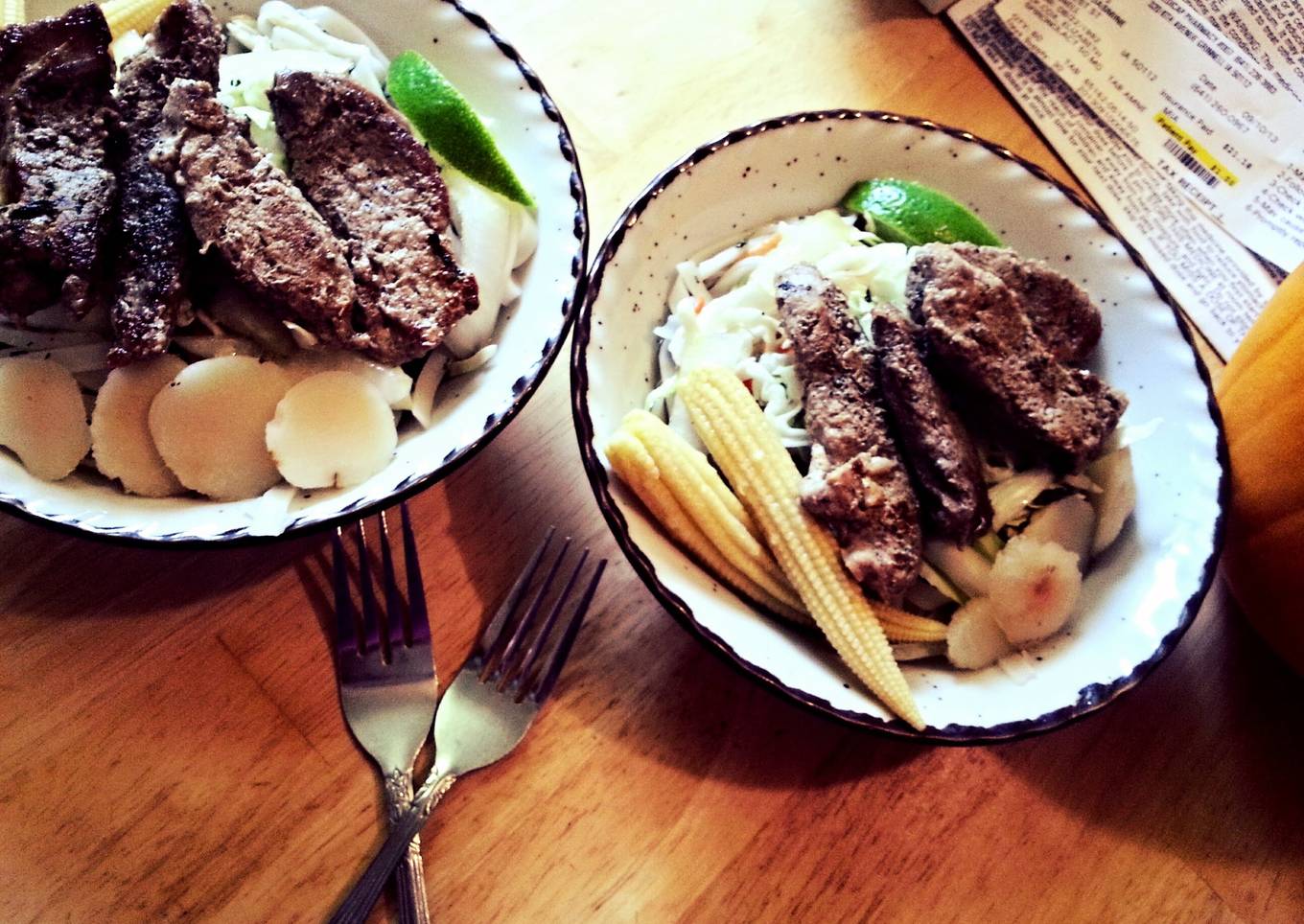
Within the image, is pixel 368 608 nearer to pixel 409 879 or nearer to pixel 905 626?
pixel 409 879

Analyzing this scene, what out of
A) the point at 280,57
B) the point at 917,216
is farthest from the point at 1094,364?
the point at 280,57

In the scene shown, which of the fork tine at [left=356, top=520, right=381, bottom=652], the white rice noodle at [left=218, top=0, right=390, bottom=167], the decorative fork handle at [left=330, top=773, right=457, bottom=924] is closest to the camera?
the decorative fork handle at [left=330, top=773, right=457, bottom=924]

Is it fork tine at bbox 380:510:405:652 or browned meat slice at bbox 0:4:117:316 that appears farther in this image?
fork tine at bbox 380:510:405:652

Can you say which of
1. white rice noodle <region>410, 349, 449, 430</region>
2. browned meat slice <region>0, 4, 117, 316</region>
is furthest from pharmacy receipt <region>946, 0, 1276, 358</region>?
browned meat slice <region>0, 4, 117, 316</region>

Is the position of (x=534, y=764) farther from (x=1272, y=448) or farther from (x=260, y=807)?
(x=1272, y=448)

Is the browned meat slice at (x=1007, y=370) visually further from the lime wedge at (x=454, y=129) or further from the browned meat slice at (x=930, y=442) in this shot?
the lime wedge at (x=454, y=129)

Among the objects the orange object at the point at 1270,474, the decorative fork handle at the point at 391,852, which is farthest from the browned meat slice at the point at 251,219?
the orange object at the point at 1270,474

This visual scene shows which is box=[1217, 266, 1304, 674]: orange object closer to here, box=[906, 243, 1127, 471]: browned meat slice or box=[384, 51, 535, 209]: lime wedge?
box=[906, 243, 1127, 471]: browned meat slice

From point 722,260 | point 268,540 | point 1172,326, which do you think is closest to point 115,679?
point 268,540
